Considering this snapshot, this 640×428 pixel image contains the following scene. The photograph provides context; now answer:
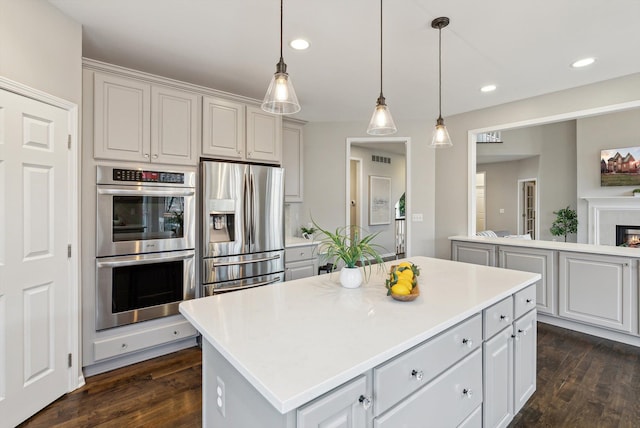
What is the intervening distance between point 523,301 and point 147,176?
2829 millimetres

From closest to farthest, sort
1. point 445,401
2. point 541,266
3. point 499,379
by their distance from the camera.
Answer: point 445,401 → point 499,379 → point 541,266

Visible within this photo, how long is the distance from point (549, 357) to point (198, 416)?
2.82 m

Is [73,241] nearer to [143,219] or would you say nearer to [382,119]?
[143,219]

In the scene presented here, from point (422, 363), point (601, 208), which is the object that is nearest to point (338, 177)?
point (422, 363)

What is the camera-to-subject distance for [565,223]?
592 cm

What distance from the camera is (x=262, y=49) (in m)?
2.41

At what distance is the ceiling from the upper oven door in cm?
111

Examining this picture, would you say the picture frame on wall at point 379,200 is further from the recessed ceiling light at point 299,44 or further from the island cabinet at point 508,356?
the island cabinet at point 508,356

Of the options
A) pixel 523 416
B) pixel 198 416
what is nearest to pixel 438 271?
pixel 523 416

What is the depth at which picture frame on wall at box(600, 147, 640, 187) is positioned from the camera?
4914 millimetres

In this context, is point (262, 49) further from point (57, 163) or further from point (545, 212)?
point (545, 212)

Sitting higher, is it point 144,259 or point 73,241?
point 73,241

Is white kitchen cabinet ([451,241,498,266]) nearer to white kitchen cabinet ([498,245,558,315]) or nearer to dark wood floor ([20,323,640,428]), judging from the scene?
white kitchen cabinet ([498,245,558,315])

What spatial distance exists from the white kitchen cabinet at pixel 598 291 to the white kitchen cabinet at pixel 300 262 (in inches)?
103
